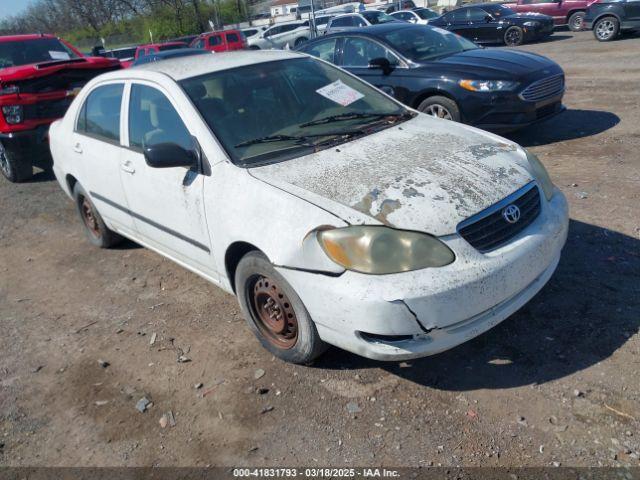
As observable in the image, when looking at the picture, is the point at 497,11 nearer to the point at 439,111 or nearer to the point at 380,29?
the point at 380,29

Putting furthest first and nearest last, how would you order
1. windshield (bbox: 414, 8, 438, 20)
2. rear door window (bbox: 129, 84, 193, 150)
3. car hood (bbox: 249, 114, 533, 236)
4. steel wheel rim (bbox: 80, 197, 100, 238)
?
windshield (bbox: 414, 8, 438, 20) < steel wheel rim (bbox: 80, 197, 100, 238) < rear door window (bbox: 129, 84, 193, 150) < car hood (bbox: 249, 114, 533, 236)

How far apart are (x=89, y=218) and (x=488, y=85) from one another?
15.9 ft

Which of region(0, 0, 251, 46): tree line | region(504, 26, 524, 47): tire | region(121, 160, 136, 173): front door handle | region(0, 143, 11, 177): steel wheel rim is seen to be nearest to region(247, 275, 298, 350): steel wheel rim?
region(121, 160, 136, 173): front door handle

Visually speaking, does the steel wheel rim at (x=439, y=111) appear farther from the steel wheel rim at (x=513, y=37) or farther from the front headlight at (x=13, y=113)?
the steel wheel rim at (x=513, y=37)

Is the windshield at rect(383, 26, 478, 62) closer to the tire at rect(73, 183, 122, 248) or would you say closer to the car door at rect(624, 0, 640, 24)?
the tire at rect(73, 183, 122, 248)

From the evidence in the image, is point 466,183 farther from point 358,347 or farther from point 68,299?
point 68,299

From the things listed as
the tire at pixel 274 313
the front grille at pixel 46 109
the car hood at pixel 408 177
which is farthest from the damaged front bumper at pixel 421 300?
the front grille at pixel 46 109

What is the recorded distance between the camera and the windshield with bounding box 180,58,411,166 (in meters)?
3.43

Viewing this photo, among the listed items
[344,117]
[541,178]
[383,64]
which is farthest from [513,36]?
[541,178]

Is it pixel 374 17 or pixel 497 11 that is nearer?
pixel 497 11

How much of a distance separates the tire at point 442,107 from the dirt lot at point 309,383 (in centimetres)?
256

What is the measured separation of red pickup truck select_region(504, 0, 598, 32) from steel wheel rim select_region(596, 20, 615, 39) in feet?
14.0

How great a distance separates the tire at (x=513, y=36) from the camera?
1862 centimetres

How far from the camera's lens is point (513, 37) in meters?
18.9
